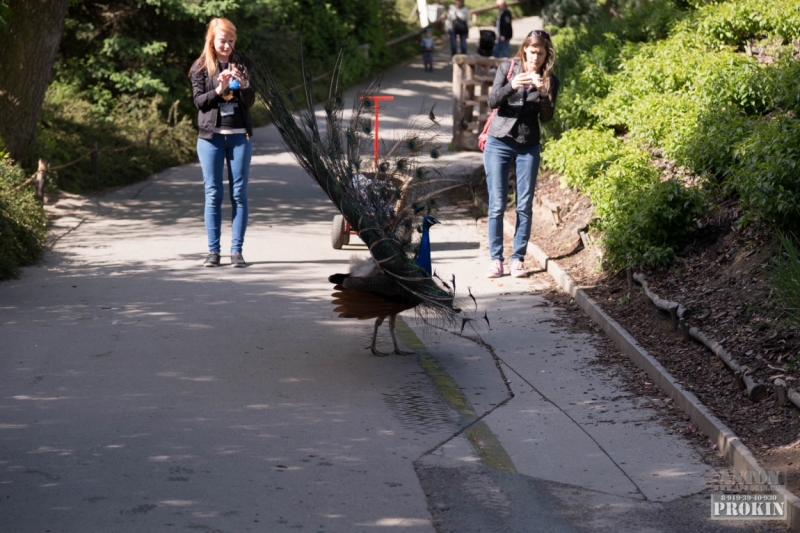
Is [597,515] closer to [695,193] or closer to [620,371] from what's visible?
[620,371]

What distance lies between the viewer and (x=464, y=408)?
6.39 metres

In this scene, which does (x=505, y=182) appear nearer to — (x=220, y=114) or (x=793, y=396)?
(x=220, y=114)

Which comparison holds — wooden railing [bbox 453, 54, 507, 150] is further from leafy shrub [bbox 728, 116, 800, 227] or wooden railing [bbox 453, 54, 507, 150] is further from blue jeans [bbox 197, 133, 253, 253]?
leafy shrub [bbox 728, 116, 800, 227]

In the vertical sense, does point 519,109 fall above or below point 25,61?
below

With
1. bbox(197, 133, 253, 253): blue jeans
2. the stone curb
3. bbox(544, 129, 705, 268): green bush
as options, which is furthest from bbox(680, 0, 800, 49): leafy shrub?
bbox(197, 133, 253, 253): blue jeans

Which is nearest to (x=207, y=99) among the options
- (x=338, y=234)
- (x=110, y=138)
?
(x=338, y=234)

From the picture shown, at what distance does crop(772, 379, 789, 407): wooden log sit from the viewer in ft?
19.2

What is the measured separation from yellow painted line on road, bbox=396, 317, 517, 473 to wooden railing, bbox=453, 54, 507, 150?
10.2m

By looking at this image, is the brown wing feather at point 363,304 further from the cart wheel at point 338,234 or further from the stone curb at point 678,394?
the cart wheel at point 338,234

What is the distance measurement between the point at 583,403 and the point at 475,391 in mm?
752

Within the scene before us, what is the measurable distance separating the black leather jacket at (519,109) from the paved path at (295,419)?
1564mm

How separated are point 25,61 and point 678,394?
10606 mm

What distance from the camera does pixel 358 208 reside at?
23.5 ft

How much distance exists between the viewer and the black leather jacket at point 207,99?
9.65m
